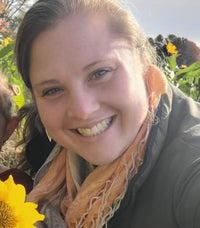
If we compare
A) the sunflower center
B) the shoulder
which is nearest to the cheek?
the shoulder

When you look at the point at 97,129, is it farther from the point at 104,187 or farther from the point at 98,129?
the point at 104,187

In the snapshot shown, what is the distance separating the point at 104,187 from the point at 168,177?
0.25 metres

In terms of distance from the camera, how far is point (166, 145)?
1021mm

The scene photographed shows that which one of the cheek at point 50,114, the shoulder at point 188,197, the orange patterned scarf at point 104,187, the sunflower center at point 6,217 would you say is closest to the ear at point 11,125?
the orange patterned scarf at point 104,187

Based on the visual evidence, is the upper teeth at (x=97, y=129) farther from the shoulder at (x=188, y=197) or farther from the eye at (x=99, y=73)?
the shoulder at (x=188, y=197)

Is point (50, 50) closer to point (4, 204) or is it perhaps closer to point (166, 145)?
point (166, 145)

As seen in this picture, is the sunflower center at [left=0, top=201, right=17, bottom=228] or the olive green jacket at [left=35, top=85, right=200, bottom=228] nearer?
the sunflower center at [left=0, top=201, right=17, bottom=228]

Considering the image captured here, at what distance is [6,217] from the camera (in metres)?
0.57

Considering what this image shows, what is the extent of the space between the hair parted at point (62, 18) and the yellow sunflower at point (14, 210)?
53 centimetres

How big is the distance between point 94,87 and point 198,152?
31cm

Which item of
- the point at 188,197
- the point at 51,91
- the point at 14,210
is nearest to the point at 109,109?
the point at 51,91

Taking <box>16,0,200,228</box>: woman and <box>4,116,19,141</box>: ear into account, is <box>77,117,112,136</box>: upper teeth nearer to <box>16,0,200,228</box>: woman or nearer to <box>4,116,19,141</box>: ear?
<box>16,0,200,228</box>: woman

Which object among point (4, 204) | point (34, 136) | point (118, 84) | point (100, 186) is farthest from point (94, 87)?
point (34, 136)

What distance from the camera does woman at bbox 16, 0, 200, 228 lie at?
97 cm
